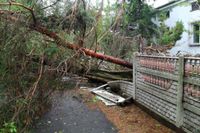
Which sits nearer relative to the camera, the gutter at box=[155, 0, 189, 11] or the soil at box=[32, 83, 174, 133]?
the soil at box=[32, 83, 174, 133]

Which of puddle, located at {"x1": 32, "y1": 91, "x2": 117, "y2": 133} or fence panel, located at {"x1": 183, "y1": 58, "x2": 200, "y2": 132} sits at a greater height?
fence panel, located at {"x1": 183, "y1": 58, "x2": 200, "y2": 132}

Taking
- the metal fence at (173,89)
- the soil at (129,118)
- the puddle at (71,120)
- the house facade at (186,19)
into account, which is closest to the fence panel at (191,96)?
the metal fence at (173,89)

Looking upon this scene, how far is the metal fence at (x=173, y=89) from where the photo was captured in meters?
5.21

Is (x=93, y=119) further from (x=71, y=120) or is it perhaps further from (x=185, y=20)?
(x=185, y=20)

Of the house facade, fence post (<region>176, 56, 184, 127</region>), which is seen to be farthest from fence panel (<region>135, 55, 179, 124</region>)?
the house facade

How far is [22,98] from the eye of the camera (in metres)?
5.01

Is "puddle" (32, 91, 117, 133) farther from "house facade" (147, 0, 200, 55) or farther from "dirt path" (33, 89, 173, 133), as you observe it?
"house facade" (147, 0, 200, 55)

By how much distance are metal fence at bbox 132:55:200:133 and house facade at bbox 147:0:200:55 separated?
11091mm

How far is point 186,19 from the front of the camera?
2166 centimetres

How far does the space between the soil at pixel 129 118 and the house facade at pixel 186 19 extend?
423 inches

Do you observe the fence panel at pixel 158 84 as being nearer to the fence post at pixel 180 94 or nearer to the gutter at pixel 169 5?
the fence post at pixel 180 94

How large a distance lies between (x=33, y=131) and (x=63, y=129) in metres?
0.70

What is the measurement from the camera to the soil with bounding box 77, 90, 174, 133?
636 centimetres

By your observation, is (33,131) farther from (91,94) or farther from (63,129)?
(91,94)
